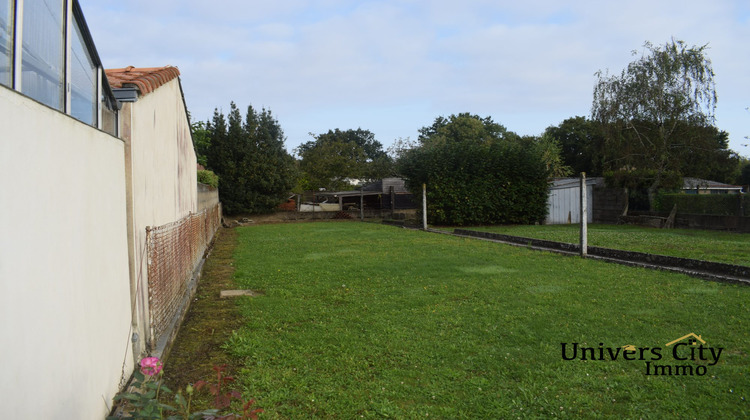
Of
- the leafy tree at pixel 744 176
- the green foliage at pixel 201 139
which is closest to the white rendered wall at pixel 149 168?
the green foliage at pixel 201 139

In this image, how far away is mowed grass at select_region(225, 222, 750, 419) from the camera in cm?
338

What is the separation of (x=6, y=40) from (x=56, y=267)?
1000 millimetres

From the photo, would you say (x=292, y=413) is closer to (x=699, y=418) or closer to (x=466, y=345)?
(x=466, y=345)

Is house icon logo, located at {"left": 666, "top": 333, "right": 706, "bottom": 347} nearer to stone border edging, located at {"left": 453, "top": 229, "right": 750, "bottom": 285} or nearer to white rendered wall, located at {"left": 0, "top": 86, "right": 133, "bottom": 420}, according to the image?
stone border edging, located at {"left": 453, "top": 229, "right": 750, "bottom": 285}

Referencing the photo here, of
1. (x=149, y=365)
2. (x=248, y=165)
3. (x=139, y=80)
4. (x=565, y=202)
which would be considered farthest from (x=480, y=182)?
(x=149, y=365)

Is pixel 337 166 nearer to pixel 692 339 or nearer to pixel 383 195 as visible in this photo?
pixel 383 195

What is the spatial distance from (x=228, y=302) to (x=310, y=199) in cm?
2844

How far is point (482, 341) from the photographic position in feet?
15.5

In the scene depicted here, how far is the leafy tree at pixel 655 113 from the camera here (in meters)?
23.7

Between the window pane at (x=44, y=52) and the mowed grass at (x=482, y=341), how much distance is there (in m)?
2.31

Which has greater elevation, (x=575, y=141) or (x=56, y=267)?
(x=575, y=141)

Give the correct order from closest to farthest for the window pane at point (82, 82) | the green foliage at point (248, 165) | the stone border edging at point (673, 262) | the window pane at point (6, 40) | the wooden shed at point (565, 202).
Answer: the window pane at point (6, 40), the window pane at point (82, 82), the stone border edging at point (673, 262), the wooden shed at point (565, 202), the green foliage at point (248, 165)

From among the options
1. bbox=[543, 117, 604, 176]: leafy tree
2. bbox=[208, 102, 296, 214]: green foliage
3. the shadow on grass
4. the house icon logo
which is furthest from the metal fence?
bbox=[543, 117, 604, 176]: leafy tree

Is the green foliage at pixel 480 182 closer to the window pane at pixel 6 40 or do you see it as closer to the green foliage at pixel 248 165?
the green foliage at pixel 248 165
